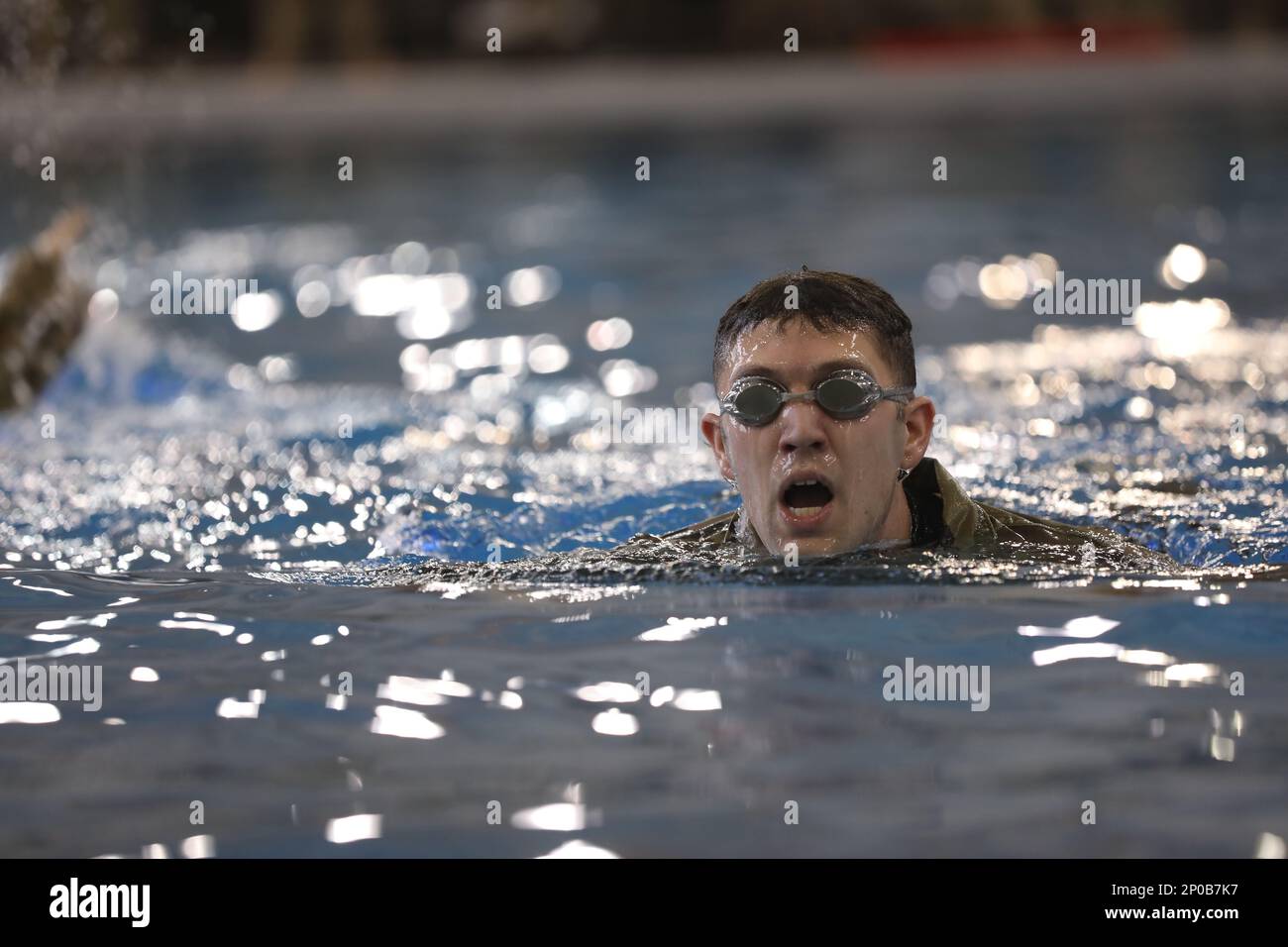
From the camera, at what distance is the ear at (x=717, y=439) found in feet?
12.0

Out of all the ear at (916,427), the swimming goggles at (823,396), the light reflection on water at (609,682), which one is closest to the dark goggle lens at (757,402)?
the swimming goggles at (823,396)

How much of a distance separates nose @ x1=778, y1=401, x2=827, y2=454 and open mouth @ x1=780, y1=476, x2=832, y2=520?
0.31ft

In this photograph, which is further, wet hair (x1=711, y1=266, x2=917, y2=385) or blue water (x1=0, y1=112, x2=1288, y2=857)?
wet hair (x1=711, y1=266, x2=917, y2=385)

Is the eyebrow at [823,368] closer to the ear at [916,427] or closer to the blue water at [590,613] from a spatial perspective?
the ear at [916,427]

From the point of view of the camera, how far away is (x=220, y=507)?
5.62m

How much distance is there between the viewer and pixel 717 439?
370 cm

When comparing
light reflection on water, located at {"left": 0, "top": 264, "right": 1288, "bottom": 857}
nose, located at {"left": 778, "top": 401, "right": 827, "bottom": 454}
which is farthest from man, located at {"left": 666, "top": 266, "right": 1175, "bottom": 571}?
light reflection on water, located at {"left": 0, "top": 264, "right": 1288, "bottom": 857}

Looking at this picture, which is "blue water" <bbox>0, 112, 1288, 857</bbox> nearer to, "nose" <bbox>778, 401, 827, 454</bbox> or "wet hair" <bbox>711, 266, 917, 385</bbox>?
"nose" <bbox>778, 401, 827, 454</bbox>

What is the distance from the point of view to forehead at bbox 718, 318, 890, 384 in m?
3.46

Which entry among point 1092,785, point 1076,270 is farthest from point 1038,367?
point 1092,785

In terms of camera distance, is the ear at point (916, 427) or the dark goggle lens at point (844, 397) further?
the ear at point (916, 427)

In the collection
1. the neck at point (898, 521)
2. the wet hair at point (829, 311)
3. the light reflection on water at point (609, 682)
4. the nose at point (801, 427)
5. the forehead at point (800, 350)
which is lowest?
the light reflection on water at point (609, 682)

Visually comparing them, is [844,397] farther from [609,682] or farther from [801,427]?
[609,682]

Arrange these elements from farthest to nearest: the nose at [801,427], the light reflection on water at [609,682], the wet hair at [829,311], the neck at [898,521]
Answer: the neck at [898,521], the wet hair at [829,311], the nose at [801,427], the light reflection on water at [609,682]
